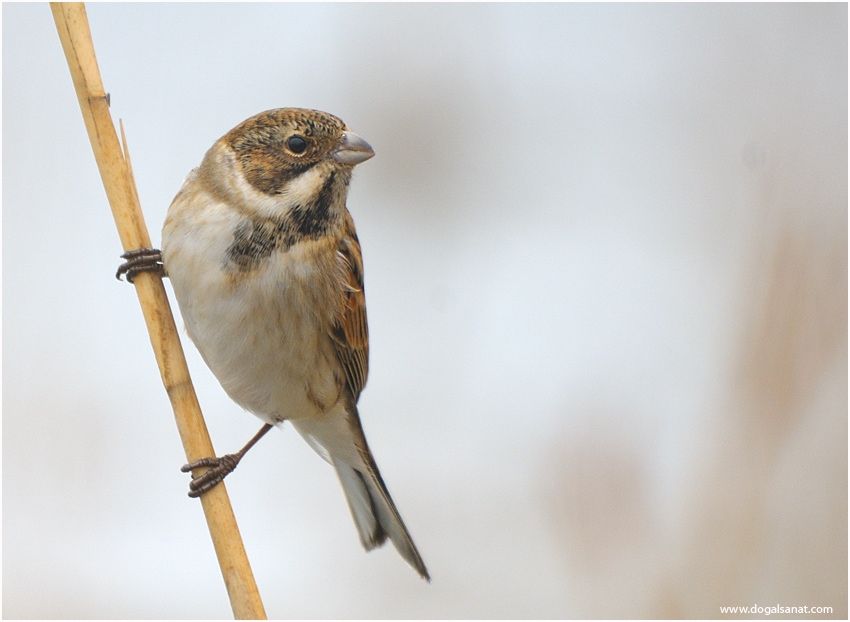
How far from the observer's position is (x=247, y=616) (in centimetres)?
214

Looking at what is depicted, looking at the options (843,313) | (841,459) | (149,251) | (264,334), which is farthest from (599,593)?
(149,251)

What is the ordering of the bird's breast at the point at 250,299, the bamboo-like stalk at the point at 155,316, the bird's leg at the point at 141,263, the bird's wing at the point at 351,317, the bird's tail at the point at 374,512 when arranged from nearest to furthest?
the bamboo-like stalk at the point at 155,316 → the bird's leg at the point at 141,263 → the bird's breast at the point at 250,299 → the bird's wing at the point at 351,317 → the bird's tail at the point at 374,512

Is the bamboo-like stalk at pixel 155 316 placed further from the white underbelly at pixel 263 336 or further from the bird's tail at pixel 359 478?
the bird's tail at pixel 359 478

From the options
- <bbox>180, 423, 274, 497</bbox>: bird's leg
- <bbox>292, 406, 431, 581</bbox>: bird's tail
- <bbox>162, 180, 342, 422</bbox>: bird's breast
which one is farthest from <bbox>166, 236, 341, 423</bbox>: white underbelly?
<bbox>180, 423, 274, 497</bbox>: bird's leg

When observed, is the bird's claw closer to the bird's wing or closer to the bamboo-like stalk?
the bamboo-like stalk

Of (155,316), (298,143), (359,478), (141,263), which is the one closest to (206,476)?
(155,316)

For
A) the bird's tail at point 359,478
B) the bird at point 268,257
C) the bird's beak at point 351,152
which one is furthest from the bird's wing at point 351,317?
the bird's beak at point 351,152

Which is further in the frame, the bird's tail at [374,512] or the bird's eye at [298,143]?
the bird's tail at [374,512]

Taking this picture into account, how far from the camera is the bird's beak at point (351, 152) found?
2703 mm

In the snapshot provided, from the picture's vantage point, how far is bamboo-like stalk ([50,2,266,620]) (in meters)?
2.17

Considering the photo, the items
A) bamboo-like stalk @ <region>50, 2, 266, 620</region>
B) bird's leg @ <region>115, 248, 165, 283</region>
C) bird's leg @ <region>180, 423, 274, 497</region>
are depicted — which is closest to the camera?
bamboo-like stalk @ <region>50, 2, 266, 620</region>

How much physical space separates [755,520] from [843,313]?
692mm

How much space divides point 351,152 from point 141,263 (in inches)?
28.8

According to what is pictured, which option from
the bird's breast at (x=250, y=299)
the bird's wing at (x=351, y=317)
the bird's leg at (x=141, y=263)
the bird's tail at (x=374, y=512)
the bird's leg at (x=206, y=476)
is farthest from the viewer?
the bird's tail at (x=374, y=512)
